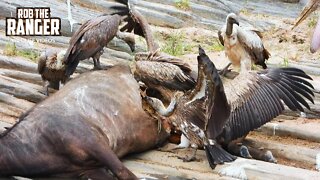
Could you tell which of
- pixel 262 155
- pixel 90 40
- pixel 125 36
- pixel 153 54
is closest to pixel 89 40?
pixel 90 40

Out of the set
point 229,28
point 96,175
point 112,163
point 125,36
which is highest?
point 229,28

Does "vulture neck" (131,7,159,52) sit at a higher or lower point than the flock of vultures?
higher

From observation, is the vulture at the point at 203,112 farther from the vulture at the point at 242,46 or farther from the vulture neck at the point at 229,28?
the vulture neck at the point at 229,28

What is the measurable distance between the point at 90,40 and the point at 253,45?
7.44 ft

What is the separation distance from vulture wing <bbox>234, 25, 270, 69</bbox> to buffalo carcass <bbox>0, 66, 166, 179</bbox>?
300 centimetres

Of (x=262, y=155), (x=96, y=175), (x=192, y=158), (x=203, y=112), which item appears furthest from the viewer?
(x=262, y=155)

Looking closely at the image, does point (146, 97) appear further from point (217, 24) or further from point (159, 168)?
point (217, 24)

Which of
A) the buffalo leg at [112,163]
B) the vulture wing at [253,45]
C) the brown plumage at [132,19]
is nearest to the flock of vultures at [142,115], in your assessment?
the buffalo leg at [112,163]

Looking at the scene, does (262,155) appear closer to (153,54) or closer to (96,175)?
(153,54)

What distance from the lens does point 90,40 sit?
7.83 meters

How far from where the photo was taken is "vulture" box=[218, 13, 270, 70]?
30.0 ft

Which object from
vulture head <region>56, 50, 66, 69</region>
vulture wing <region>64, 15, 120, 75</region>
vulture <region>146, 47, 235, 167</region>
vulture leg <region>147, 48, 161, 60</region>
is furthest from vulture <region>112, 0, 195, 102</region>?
vulture head <region>56, 50, 66, 69</region>

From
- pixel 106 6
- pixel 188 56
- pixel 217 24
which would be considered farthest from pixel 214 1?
pixel 188 56

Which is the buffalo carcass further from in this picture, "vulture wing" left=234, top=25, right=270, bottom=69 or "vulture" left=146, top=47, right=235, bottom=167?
"vulture wing" left=234, top=25, right=270, bottom=69
